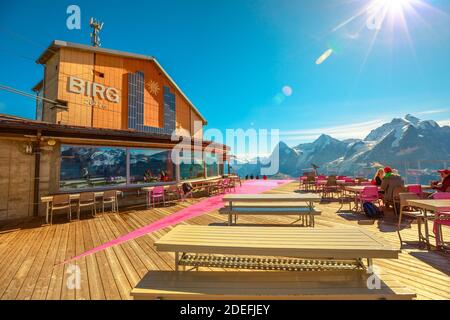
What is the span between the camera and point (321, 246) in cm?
202

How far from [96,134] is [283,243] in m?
7.99

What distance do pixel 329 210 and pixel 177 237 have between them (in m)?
6.47

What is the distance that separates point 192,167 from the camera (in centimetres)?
1279

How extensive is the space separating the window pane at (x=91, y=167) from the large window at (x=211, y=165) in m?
6.47

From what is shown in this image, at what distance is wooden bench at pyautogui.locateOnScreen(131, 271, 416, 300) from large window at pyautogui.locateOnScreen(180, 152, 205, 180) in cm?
981

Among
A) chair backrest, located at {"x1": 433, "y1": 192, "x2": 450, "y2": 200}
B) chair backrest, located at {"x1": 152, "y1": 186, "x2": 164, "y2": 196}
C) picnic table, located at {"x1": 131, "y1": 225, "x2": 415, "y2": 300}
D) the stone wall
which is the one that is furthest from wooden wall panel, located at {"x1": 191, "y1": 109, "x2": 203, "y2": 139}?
picnic table, located at {"x1": 131, "y1": 225, "x2": 415, "y2": 300}

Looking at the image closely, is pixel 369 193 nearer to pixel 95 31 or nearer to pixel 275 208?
pixel 275 208

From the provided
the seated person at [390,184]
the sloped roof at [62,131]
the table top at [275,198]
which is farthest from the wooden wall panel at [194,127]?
the seated person at [390,184]

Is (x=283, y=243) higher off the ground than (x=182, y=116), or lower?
lower

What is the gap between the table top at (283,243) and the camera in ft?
6.33

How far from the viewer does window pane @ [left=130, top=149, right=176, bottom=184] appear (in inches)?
373

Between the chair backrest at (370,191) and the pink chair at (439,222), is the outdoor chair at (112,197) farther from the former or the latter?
the pink chair at (439,222)

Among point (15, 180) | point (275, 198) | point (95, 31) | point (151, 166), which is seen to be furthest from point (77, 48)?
point (275, 198)
